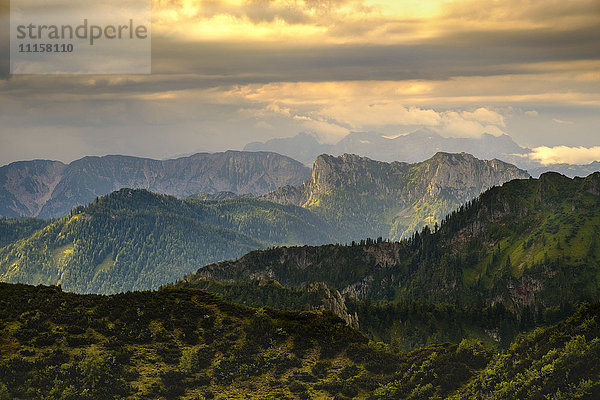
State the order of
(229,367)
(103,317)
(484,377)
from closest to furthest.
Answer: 1. (484,377)
2. (229,367)
3. (103,317)

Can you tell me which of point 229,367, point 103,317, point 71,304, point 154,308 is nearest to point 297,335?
point 229,367

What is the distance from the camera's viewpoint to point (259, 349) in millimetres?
154125

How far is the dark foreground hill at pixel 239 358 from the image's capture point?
126 m

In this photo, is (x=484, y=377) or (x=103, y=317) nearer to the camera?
(x=484, y=377)

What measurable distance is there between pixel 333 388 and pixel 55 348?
2579 inches

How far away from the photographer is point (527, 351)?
439ft

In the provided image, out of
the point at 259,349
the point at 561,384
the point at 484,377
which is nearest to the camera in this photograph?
the point at 561,384

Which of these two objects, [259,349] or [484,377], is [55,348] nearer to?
[259,349]

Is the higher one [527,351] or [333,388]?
[527,351]

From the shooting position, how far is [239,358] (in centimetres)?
14875

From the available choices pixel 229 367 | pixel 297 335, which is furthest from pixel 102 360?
pixel 297 335

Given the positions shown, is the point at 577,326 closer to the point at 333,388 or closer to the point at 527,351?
the point at 527,351

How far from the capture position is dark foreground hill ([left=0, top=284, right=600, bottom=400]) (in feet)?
413

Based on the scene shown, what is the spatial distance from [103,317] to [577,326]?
381 feet
